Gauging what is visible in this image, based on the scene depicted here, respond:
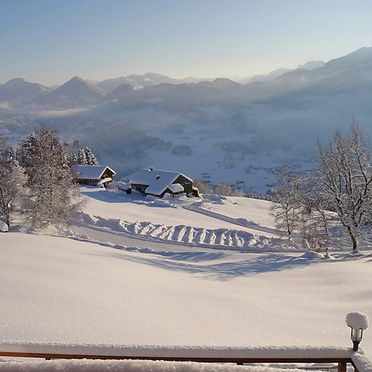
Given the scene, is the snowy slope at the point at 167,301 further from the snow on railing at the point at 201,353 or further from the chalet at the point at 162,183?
the chalet at the point at 162,183

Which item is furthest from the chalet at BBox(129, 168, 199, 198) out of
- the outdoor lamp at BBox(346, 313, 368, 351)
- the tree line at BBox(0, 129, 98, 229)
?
the outdoor lamp at BBox(346, 313, 368, 351)

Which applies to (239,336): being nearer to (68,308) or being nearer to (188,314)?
(188,314)

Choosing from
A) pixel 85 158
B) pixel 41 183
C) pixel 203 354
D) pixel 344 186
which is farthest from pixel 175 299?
pixel 85 158

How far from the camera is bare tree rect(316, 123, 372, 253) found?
82.4ft

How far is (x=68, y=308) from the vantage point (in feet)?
27.9

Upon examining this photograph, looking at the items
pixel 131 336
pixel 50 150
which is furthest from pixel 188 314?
pixel 50 150

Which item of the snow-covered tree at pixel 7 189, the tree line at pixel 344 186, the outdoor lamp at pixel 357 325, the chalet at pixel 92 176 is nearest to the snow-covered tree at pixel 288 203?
the tree line at pixel 344 186

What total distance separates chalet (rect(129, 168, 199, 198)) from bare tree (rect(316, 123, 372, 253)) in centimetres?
3200

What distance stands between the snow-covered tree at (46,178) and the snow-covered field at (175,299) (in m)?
9.71

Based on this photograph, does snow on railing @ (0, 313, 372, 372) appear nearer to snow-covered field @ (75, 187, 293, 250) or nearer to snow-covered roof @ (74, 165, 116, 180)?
snow-covered field @ (75, 187, 293, 250)

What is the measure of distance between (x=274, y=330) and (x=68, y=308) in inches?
177

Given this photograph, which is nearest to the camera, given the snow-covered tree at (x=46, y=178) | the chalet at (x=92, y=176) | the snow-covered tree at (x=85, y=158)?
the snow-covered tree at (x=46, y=178)

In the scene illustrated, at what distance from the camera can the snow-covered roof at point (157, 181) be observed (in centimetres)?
5694

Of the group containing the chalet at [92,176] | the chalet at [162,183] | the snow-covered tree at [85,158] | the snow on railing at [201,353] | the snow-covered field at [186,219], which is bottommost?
the snow-covered field at [186,219]
